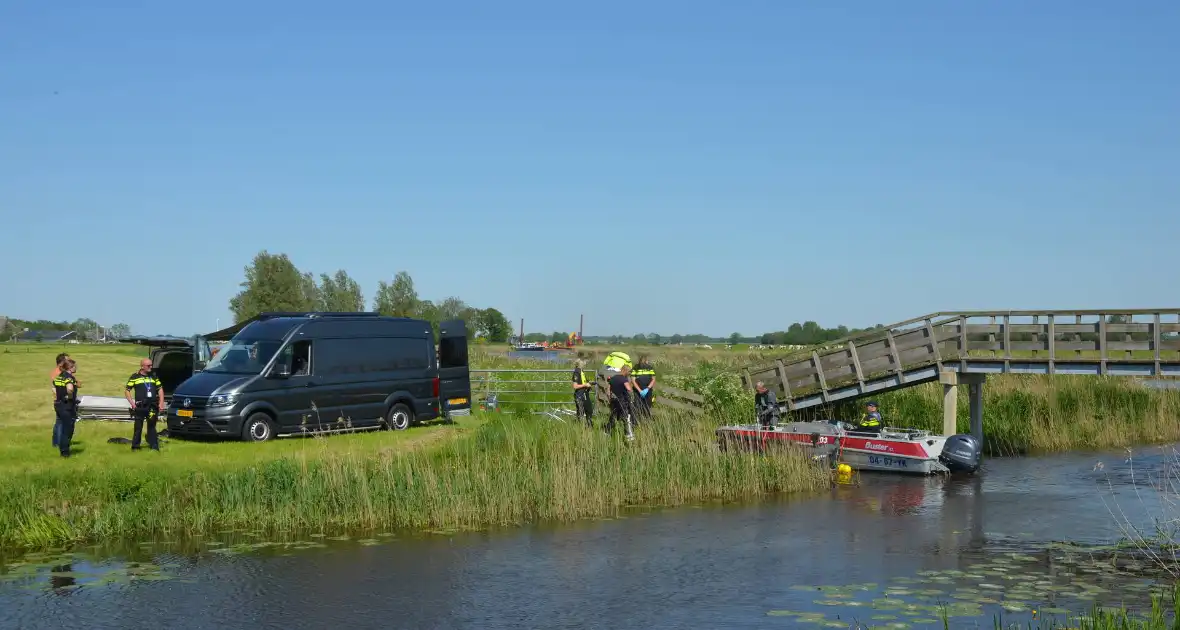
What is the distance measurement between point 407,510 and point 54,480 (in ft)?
16.1

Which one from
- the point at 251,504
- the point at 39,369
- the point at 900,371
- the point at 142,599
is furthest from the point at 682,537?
the point at 39,369

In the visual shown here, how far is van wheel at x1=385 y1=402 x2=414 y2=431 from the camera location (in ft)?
79.8

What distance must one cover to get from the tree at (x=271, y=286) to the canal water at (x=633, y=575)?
44.3 m

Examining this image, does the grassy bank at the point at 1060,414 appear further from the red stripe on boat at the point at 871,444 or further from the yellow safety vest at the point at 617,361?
the yellow safety vest at the point at 617,361

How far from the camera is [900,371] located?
27969 mm

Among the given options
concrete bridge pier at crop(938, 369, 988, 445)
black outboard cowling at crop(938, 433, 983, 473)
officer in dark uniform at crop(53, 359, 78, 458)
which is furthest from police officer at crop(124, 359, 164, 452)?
concrete bridge pier at crop(938, 369, 988, 445)

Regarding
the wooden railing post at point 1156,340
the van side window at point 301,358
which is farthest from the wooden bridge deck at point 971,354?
the van side window at point 301,358

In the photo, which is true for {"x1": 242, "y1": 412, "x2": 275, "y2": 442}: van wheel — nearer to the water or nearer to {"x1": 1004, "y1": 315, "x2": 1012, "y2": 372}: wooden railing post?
{"x1": 1004, "y1": 315, "x2": 1012, "y2": 372}: wooden railing post

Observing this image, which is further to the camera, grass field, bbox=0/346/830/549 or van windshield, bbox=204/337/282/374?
→ van windshield, bbox=204/337/282/374

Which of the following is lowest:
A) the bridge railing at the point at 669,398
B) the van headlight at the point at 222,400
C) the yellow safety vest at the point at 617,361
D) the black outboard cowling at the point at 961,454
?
the black outboard cowling at the point at 961,454

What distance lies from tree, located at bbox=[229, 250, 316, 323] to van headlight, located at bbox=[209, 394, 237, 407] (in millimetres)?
37797

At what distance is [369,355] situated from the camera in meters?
24.0

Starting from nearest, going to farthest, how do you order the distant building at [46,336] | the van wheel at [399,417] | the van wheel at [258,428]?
the van wheel at [258,428] → the van wheel at [399,417] → the distant building at [46,336]

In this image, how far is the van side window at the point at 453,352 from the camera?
2647 cm
